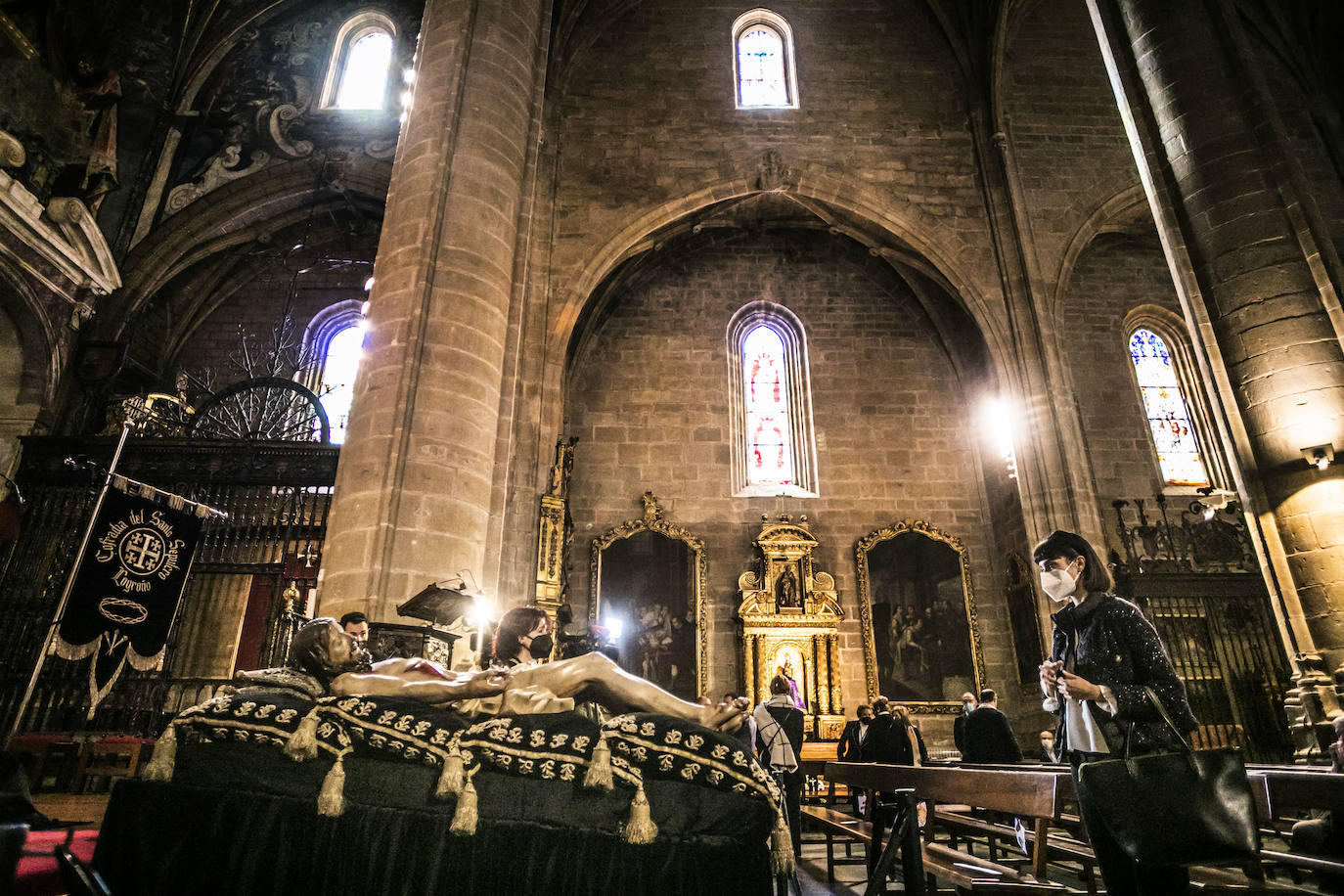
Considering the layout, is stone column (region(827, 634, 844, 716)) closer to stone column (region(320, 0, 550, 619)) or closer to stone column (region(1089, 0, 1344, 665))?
stone column (region(320, 0, 550, 619))

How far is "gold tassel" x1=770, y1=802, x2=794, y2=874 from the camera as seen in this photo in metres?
2.23

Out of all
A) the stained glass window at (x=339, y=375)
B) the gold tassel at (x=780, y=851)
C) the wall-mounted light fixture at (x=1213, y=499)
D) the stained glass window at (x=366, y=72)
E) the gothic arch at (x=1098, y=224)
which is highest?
the stained glass window at (x=366, y=72)

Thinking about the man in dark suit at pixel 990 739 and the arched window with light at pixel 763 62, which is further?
the arched window with light at pixel 763 62

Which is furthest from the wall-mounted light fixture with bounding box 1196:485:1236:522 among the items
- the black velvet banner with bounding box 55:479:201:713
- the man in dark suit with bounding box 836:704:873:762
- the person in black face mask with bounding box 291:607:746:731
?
the black velvet banner with bounding box 55:479:201:713

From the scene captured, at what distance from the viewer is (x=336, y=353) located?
12922 millimetres

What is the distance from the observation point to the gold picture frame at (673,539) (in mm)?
10742

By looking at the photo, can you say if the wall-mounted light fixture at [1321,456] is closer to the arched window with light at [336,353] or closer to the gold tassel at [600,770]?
the gold tassel at [600,770]

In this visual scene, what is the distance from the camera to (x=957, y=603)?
11.3 metres

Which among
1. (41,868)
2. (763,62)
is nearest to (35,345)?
(41,868)

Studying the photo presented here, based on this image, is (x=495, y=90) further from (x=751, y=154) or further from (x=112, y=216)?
(x=112, y=216)

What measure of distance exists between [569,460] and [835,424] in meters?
4.86

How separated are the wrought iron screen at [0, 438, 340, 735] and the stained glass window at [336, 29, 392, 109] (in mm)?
7264

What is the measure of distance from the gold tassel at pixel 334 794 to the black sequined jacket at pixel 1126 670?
234 cm

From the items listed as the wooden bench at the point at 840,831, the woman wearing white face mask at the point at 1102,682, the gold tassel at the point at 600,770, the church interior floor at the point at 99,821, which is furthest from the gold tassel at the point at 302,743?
the church interior floor at the point at 99,821
